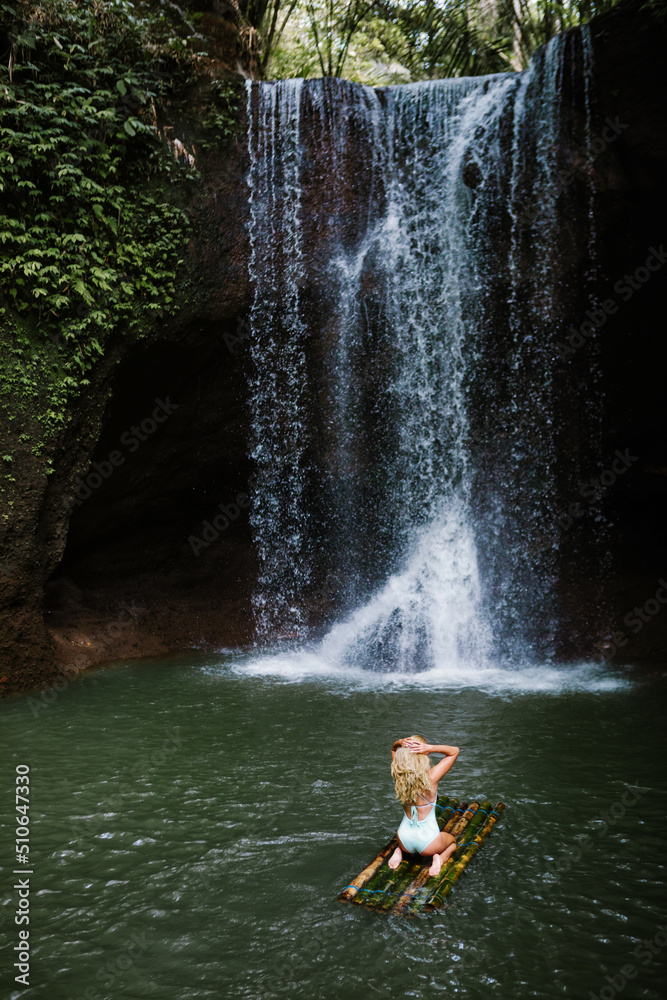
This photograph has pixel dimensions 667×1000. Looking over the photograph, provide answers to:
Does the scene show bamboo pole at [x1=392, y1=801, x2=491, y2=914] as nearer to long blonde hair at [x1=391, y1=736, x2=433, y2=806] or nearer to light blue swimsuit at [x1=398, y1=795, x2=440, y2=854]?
light blue swimsuit at [x1=398, y1=795, x2=440, y2=854]

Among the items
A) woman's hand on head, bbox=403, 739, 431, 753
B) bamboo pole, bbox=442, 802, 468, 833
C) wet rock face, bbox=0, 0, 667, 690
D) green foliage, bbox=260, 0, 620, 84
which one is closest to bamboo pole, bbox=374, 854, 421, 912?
bamboo pole, bbox=442, 802, 468, 833

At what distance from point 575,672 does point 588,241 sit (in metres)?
5.89

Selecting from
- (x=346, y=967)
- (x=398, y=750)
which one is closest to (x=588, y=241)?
(x=398, y=750)

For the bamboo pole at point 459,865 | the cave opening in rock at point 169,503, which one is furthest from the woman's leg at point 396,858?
the cave opening in rock at point 169,503

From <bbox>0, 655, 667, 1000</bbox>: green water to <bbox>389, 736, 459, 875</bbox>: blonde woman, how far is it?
0.23m

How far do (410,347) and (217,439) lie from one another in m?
3.28

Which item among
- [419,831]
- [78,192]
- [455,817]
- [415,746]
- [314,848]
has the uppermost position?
[78,192]

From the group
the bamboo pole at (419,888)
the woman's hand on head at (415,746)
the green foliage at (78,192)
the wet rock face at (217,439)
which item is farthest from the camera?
the wet rock face at (217,439)

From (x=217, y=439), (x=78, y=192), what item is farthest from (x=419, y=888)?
(x=78, y=192)

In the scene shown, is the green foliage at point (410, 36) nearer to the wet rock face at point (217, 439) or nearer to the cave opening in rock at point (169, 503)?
the wet rock face at point (217, 439)

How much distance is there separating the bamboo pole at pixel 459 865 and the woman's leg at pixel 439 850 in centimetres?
6

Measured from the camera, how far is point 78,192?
905 cm

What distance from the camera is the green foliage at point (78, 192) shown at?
867 cm

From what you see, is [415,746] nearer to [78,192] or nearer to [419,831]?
[419,831]
